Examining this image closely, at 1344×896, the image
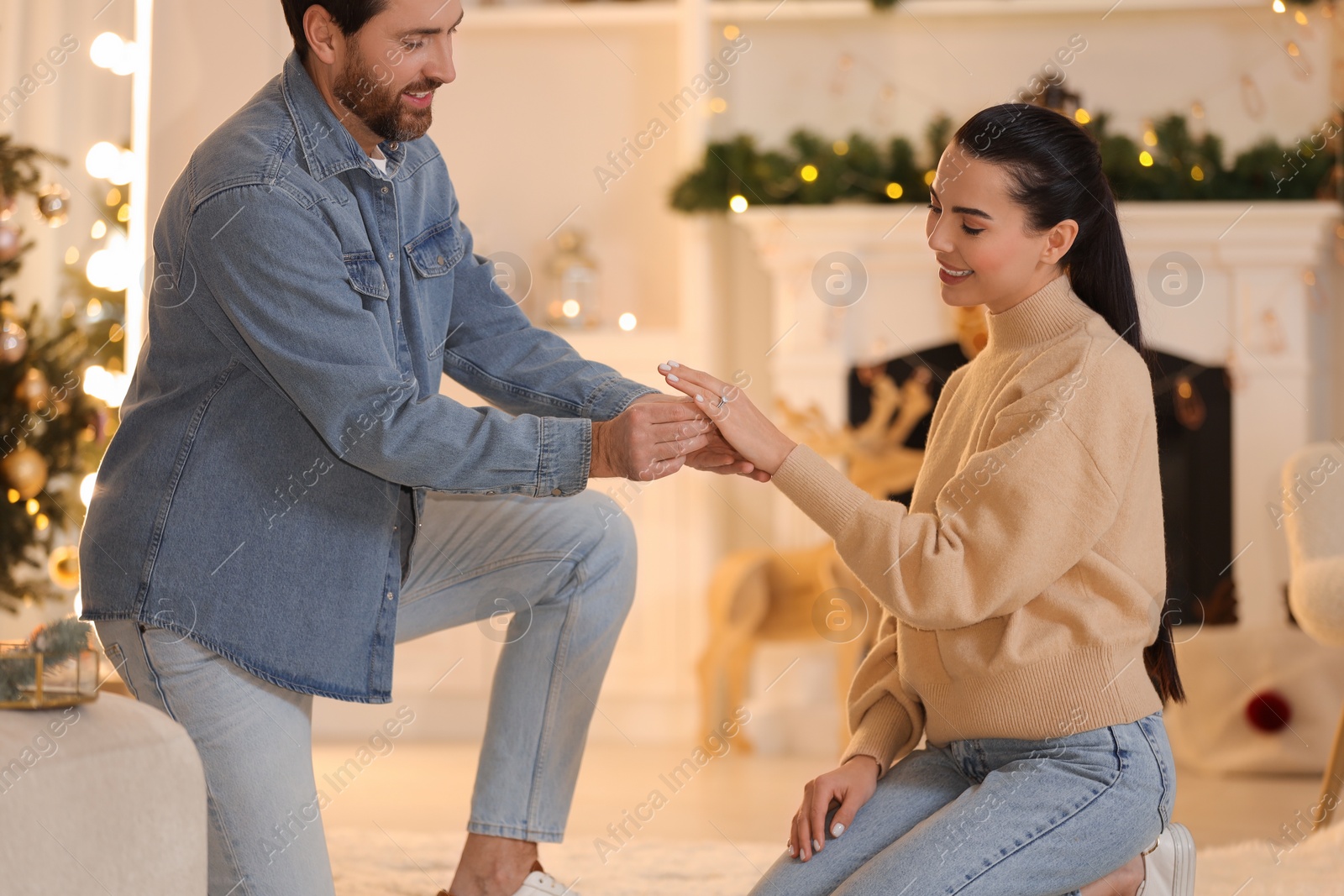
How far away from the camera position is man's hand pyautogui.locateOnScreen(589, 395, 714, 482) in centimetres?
149

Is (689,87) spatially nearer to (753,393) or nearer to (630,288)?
(630,288)

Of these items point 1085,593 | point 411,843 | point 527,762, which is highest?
point 1085,593

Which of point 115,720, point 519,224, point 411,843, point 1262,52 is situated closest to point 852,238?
point 519,224

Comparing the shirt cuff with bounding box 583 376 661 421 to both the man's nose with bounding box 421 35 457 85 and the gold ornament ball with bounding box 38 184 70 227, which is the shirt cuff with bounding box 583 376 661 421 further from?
the gold ornament ball with bounding box 38 184 70 227

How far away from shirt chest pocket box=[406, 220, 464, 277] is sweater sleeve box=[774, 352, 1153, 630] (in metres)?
0.62

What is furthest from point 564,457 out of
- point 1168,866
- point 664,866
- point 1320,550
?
point 1320,550

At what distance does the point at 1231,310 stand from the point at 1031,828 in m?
2.83

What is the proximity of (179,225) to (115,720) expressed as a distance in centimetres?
62

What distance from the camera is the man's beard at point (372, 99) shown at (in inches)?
59.5

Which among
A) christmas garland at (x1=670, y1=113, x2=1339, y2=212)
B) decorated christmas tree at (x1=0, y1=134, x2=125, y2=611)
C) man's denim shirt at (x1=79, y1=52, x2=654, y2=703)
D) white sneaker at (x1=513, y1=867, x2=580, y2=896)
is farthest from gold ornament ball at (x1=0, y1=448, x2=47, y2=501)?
christmas garland at (x1=670, y1=113, x2=1339, y2=212)

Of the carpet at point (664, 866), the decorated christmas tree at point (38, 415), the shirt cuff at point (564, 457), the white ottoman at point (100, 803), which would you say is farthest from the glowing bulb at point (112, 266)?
the white ottoman at point (100, 803)

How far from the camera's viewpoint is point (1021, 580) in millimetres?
1293

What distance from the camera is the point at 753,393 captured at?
3992 millimetres

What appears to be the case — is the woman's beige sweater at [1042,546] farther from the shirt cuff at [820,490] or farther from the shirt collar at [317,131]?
the shirt collar at [317,131]
